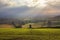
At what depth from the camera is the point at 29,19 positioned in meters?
4.68

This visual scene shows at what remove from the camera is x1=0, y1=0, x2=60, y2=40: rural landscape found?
461 cm

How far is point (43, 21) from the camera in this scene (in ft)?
15.2

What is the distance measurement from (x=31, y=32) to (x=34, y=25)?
0.21 metres

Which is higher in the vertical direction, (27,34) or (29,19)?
(29,19)

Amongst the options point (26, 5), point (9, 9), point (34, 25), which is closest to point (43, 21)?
point (34, 25)

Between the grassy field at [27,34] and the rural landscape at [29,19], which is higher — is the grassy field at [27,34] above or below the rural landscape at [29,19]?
below

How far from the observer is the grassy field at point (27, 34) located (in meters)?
4.58

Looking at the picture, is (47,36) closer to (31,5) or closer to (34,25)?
(34,25)

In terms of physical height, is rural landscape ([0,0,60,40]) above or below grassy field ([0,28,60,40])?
above

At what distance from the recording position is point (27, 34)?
4.62 meters

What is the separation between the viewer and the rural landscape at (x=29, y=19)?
15.1 feet

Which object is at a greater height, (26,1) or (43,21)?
(26,1)

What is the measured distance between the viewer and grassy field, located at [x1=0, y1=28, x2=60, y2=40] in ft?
15.0

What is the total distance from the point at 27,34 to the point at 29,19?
414 millimetres
